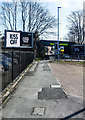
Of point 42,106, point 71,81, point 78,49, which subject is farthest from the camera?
point 78,49

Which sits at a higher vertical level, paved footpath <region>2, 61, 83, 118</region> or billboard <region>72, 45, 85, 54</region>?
billboard <region>72, 45, 85, 54</region>

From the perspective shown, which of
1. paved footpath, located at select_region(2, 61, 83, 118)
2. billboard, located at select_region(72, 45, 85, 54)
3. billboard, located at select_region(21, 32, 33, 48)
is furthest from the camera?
billboard, located at select_region(72, 45, 85, 54)

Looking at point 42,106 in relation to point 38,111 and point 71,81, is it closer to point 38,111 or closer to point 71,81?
point 38,111

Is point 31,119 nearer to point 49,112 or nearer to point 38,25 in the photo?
point 49,112

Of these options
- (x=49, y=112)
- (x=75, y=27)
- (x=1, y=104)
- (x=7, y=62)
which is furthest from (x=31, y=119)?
(x=75, y=27)

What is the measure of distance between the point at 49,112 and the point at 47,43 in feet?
130

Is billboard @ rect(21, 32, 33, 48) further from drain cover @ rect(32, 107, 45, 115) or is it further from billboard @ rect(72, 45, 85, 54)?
drain cover @ rect(32, 107, 45, 115)

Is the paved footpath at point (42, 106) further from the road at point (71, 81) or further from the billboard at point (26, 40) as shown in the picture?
the billboard at point (26, 40)

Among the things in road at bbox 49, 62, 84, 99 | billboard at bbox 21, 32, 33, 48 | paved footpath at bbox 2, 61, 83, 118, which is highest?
billboard at bbox 21, 32, 33, 48

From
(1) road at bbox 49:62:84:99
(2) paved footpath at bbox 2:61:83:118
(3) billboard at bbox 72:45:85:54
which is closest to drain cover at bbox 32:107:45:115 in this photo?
(2) paved footpath at bbox 2:61:83:118

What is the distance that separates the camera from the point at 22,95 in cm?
614

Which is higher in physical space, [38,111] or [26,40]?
[26,40]

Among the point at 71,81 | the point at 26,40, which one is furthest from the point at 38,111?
the point at 26,40

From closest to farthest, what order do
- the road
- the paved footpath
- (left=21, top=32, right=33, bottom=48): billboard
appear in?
the paved footpath < the road < (left=21, top=32, right=33, bottom=48): billboard
